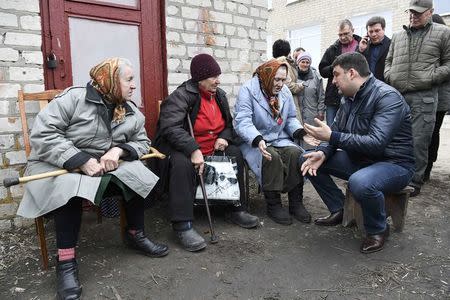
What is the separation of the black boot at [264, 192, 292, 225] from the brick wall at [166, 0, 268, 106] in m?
1.60

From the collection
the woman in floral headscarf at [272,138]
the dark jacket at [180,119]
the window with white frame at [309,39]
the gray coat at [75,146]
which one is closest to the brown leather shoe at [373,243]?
the woman in floral headscarf at [272,138]

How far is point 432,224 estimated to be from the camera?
3.40 meters

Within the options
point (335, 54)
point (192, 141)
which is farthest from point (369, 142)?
point (335, 54)

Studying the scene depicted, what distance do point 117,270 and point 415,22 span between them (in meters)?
3.70

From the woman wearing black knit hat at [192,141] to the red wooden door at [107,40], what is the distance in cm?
70

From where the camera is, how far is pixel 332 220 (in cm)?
340

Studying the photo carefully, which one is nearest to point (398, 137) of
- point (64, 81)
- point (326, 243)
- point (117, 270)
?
point (326, 243)

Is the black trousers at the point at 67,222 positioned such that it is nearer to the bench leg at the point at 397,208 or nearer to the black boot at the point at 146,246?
the black boot at the point at 146,246

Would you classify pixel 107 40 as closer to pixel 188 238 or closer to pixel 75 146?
pixel 75 146

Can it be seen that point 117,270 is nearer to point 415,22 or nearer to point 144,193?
point 144,193

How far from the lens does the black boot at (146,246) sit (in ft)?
9.14

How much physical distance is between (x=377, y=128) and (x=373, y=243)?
0.86 m

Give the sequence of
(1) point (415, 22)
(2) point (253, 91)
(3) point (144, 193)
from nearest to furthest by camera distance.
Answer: (3) point (144, 193) → (2) point (253, 91) → (1) point (415, 22)

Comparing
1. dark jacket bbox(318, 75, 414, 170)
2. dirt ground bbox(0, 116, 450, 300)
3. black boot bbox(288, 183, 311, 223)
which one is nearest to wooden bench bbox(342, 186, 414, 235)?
dirt ground bbox(0, 116, 450, 300)
